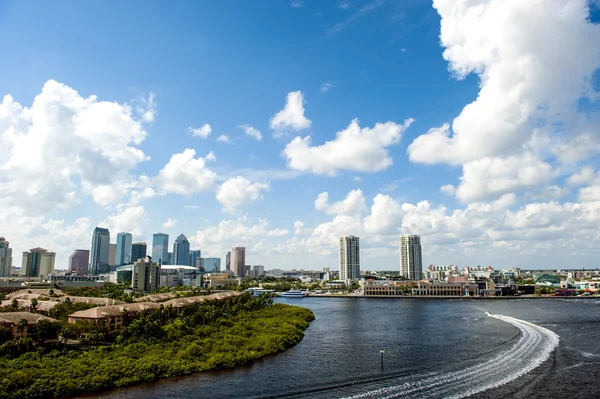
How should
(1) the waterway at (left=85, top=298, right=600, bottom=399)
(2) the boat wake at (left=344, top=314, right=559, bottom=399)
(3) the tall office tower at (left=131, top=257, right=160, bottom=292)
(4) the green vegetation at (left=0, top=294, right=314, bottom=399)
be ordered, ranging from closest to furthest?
1. (4) the green vegetation at (left=0, top=294, right=314, bottom=399)
2. (2) the boat wake at (left=344, top=314, right=559, bottom=399)
3. (1) the waterway at (left=85, top=298, right=600, bottom=399)
4. (3) the tall office tower at (left=131, top=257, right=160, bottom=292)

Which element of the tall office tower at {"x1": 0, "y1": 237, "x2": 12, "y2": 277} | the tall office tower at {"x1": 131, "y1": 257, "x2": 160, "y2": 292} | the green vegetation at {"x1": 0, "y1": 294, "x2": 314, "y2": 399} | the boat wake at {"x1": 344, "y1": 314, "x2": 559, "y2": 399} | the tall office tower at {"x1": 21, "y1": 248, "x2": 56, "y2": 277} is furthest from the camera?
the tall office tower at {"x1": 21, "y1": 248, "x2": 56, "y2": 277}

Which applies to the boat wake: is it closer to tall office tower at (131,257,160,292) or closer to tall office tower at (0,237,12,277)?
tall office tower at (131,257,160,292)

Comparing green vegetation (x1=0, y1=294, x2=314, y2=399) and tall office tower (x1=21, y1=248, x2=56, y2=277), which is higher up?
tall office tower (x1=21, y1=248, x2=56, y2=277)

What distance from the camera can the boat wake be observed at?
91.2ft

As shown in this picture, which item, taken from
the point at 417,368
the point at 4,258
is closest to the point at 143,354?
the point at 417,368

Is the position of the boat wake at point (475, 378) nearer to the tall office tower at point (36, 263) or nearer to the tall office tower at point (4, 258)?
the tall office tower at point (4, 258)

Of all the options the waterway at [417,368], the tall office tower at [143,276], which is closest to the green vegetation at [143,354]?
the waterway at [417,368]

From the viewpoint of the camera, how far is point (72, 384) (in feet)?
89.9

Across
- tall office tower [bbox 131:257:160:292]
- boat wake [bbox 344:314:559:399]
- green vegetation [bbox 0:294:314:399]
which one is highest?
tall office tower [bbox 131:257:160:292]

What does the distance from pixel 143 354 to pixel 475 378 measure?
86.8 ft

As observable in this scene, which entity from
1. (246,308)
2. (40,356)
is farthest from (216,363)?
(246,308)

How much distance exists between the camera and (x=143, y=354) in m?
34.8

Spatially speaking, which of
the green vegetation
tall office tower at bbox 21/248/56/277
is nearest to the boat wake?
the green vegetation

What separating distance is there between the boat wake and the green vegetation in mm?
13726
